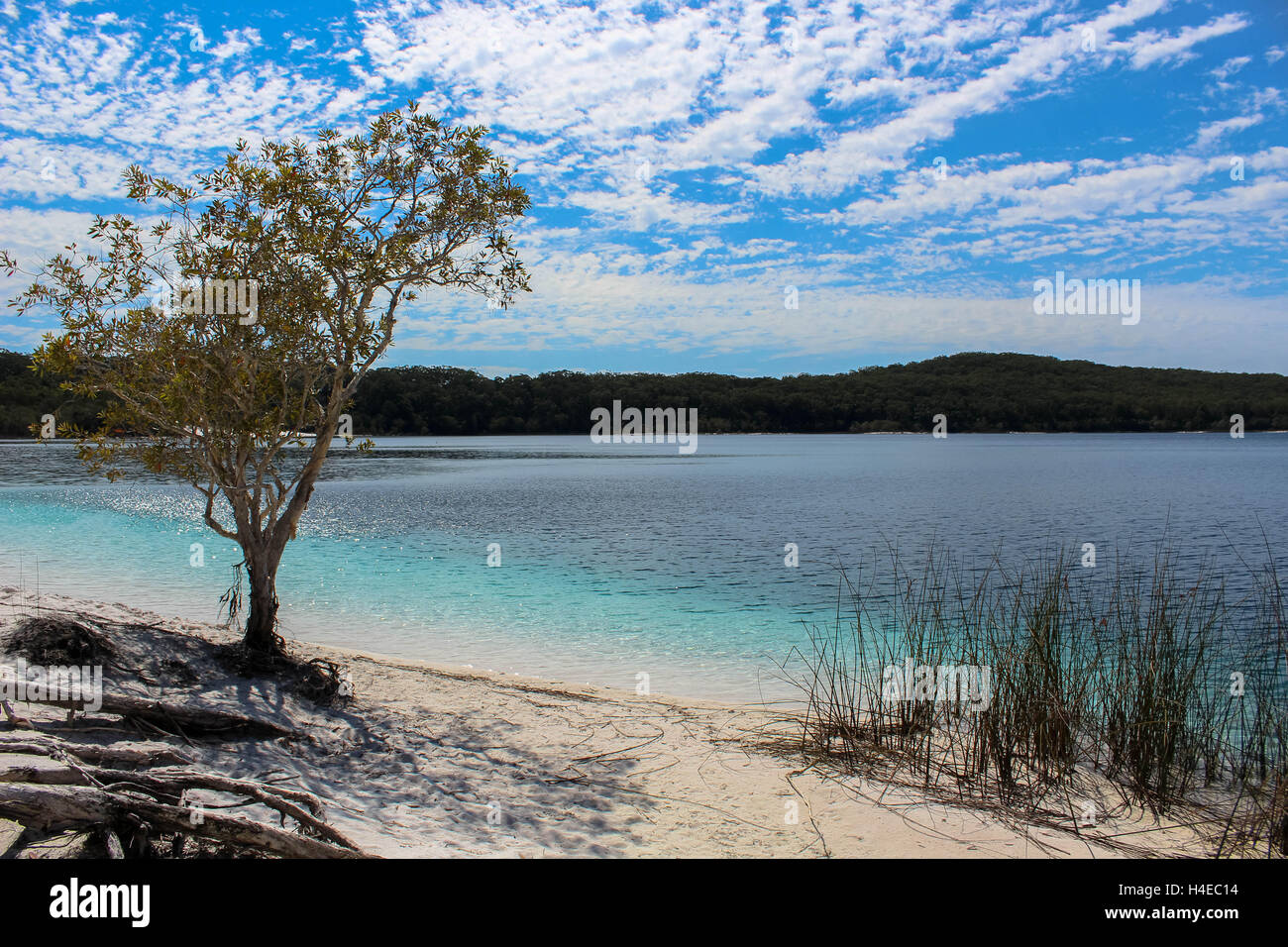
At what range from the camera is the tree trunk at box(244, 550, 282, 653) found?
7473 mm

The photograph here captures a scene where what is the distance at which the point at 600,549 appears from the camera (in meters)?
18.5

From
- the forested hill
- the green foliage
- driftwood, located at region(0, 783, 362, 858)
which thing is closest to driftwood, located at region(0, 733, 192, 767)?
driftwood, located at region(0, 783, 362, 858)

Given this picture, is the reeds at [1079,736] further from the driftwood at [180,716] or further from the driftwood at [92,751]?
the driftwood at [92,751]

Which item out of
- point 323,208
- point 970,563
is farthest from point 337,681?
point 970,563

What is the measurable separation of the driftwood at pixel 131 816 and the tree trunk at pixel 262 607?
172 inches

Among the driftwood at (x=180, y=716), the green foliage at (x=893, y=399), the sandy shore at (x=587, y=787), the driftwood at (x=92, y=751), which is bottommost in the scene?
the sandy shore at (x=587, y=787)

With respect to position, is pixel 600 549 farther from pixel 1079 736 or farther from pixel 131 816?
pixel 131 816

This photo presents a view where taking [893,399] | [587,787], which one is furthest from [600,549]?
[893,399]

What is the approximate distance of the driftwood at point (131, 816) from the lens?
306 centimetres

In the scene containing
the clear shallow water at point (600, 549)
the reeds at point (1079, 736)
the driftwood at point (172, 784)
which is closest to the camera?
the driftwood at point (172, 784)

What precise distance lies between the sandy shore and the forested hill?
87.0 meters

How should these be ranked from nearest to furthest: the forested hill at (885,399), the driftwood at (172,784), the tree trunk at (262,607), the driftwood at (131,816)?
the driftwood at (131,816)
the driftwood at (172,784)
the tree trunk at (262,607)
the forested hill at (885,399)

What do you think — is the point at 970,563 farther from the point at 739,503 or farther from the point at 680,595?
the point at 739,503

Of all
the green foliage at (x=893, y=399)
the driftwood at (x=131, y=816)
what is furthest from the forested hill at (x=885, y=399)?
the driftwood at (x=131, y=816)
